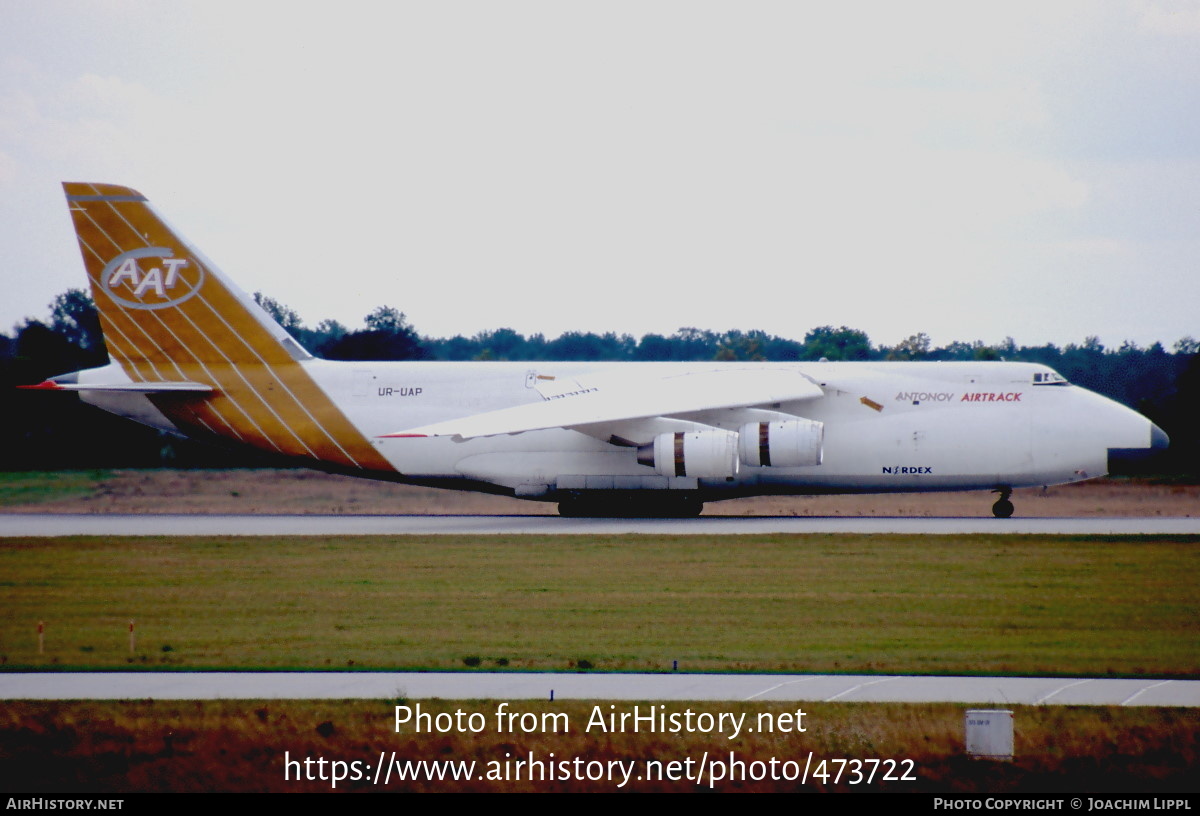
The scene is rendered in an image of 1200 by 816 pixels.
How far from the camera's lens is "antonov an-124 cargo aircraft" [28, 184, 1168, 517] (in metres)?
28.8

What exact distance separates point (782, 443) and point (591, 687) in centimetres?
1606

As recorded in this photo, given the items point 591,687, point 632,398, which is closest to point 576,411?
point 632,398

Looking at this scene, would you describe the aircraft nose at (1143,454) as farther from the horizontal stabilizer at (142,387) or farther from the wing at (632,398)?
the horizontal stabilizer at (142,387)

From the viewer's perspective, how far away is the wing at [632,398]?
26938 mm

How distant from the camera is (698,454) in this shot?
91.4ft

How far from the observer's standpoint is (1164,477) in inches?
1266

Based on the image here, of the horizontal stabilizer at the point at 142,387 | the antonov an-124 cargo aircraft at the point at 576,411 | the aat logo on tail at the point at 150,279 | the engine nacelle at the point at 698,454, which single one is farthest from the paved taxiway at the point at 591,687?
the aat logo on tail at the point at 150,279

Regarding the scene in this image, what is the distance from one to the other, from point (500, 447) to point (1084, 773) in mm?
21406

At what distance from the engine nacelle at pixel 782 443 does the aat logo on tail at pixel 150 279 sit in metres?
13.3

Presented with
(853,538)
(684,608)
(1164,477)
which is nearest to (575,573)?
(684,608)

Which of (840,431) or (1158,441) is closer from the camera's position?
(1158,441)

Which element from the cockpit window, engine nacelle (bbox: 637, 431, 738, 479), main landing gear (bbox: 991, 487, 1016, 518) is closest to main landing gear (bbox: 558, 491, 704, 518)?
engine nacelle (bbox: 637, 431, 738, 479)

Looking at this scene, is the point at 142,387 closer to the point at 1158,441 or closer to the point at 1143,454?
the point at 1143,454

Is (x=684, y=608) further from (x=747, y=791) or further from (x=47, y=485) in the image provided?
(x=47, y=485)
